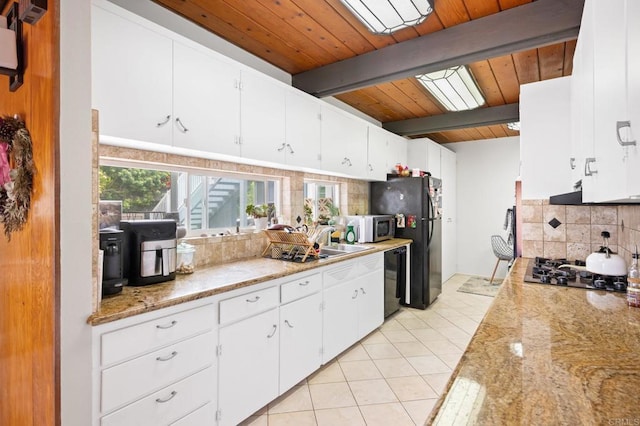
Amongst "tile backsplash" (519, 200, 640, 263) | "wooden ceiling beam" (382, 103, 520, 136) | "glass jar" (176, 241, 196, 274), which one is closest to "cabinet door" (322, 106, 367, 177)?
"wooden ceiling beam" (382, 103, 520, 136)

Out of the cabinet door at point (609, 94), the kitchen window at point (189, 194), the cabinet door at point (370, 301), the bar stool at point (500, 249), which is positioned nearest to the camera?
the cabinet door at point (609, 94)

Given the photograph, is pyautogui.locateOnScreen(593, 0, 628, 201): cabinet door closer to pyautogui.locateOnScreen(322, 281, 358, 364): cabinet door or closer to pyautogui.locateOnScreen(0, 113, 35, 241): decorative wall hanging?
pyautogui.locateOnScreen(322, 281, 358, 364): cabinet door

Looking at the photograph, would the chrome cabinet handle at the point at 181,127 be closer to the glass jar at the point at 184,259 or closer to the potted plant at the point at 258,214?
the glass jar at the point at 184,259

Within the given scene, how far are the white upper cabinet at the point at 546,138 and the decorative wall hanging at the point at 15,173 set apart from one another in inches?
122

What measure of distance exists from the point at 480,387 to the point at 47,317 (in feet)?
4.98

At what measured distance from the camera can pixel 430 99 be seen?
3.71 meters

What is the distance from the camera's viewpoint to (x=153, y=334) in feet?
4.57

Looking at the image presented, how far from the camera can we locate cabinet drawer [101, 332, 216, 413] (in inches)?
49.9

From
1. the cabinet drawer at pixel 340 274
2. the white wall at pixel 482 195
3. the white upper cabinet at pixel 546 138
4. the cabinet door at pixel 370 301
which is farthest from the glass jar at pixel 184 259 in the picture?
the white wall at pixel 482 195

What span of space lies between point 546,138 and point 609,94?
6.16 feet

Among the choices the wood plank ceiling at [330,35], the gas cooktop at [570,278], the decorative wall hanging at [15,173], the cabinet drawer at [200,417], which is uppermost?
the wood plank ceiling at [330,35]

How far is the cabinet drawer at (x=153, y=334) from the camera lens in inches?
50.0

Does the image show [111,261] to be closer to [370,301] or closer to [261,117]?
[261,117]

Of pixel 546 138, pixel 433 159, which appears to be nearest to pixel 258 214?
pixel 546 138
